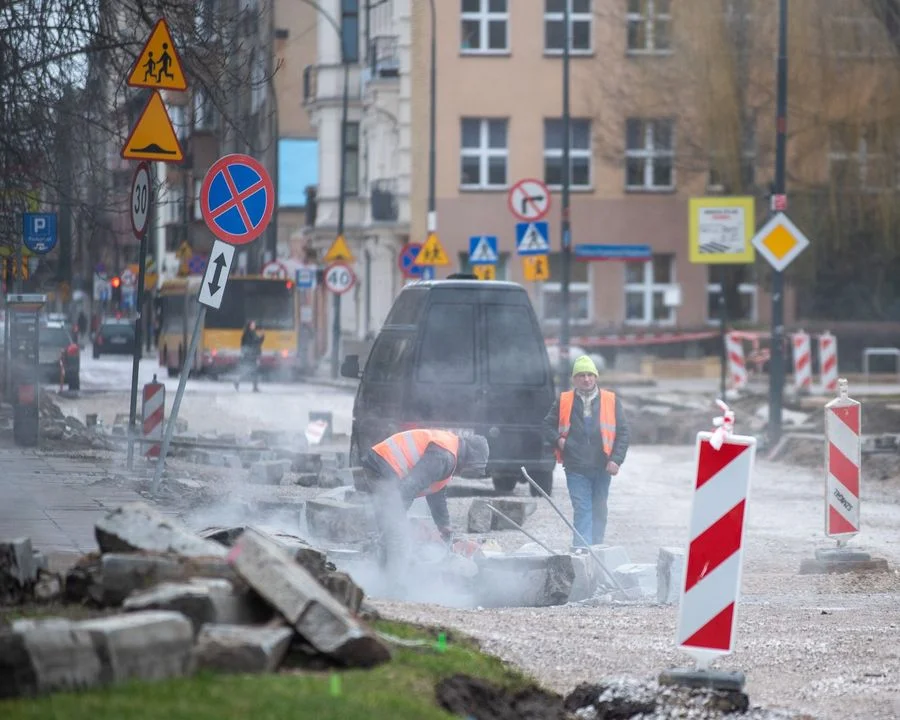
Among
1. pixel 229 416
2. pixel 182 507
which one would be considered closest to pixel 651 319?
pixel 229 416

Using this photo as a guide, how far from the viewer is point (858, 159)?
42.8 m

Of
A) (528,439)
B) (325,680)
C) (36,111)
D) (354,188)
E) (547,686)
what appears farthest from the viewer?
(354,188)

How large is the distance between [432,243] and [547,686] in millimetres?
27078

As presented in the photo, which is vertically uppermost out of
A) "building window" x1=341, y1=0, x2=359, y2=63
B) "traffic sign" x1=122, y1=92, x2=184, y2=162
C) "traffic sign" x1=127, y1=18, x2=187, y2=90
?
"building window" x1=341, y1=0, x2=359, y2=63

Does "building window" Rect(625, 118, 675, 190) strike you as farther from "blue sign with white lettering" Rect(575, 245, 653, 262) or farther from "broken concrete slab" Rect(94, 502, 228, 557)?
"broken concrete slab" Rect(94, 502, 228, 557)

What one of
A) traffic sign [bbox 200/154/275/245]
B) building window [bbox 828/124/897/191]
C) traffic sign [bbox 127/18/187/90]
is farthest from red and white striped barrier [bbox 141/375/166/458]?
building window [bbox 828/124/897/191]

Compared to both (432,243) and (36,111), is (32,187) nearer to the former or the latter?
(36,111)

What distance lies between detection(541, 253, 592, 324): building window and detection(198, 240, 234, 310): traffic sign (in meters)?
37.8

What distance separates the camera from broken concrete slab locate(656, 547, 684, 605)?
38.0ft

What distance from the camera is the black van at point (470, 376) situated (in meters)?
17.5

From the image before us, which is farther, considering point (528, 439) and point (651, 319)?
point (651, 319)

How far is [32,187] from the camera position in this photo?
19.3m

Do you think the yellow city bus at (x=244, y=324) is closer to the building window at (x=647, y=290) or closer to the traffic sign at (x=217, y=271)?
the building window at (x=647, y=290)

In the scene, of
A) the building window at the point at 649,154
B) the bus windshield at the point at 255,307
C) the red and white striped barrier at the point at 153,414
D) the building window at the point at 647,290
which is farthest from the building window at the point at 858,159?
the red and white striped barrier at the point at 153,414
